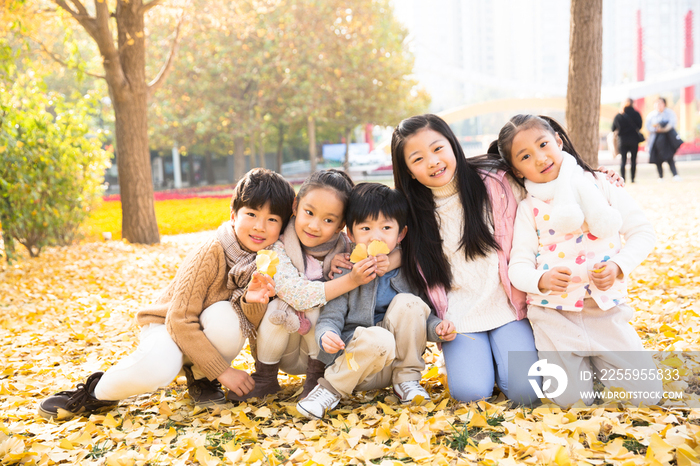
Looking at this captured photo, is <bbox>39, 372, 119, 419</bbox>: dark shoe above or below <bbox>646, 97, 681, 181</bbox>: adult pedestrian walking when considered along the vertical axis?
below

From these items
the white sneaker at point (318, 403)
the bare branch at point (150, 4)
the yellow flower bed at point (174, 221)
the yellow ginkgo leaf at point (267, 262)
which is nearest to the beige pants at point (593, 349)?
the white sneaker at point (318, 403)

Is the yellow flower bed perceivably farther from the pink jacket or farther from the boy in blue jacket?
the pink jacket

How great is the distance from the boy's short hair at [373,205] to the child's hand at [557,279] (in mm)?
679

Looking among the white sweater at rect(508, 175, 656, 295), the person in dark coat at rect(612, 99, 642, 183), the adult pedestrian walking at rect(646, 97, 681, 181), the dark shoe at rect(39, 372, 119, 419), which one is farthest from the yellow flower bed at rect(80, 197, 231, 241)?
the adult pedestrian walking at rect(646, 97, 681, 181)

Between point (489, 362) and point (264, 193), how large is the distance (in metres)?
1.25

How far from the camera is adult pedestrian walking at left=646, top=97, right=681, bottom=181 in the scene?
10883 millimetres

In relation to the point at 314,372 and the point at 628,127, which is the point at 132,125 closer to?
the point at 314,372

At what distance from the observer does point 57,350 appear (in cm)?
337

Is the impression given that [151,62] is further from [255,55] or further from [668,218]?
[668,218]

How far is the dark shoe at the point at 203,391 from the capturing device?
97.1 inches

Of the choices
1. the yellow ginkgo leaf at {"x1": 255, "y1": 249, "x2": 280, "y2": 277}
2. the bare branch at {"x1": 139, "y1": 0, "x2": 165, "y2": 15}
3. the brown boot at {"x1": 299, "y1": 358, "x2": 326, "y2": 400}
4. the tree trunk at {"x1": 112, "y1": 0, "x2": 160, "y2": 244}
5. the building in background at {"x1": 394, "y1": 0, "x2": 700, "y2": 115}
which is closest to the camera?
the yellow ginkgo leaf at {"x1": 255, "y1": 249, "x2": 280, "y2": 277}

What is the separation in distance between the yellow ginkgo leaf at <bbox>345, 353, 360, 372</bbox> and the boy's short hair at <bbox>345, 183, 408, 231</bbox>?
0.57m

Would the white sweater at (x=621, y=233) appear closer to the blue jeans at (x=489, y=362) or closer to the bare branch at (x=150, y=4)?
the blue jeans at (x=489, y=362)

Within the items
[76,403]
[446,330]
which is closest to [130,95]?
[76,403]
